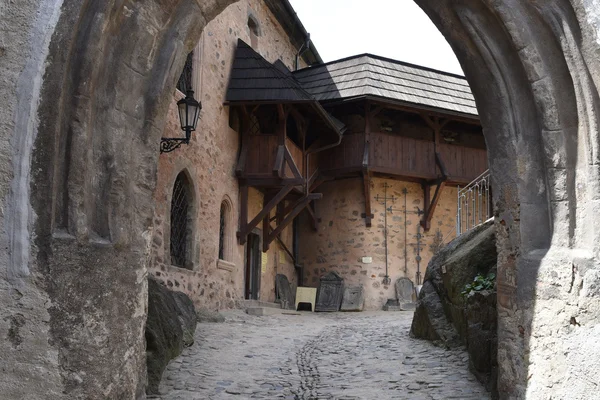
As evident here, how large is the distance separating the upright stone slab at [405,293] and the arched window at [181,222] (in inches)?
271

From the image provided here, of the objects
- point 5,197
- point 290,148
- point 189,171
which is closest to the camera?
point 5,197

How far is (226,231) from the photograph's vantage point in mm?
13211

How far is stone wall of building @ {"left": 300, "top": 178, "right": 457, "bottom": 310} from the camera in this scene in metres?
17.0

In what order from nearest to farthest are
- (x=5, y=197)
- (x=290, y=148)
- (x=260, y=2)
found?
(x=5, y=197) → (x=290, y=148) → (x=260, y=2)

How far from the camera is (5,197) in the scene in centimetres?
338

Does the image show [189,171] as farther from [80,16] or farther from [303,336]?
[80,16]

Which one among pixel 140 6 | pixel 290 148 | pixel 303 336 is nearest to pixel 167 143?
pixel 303 336

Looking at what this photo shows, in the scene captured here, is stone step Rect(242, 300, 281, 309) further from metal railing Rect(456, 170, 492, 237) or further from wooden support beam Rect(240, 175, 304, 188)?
metal railing Rect(456, 170, 492, 237)

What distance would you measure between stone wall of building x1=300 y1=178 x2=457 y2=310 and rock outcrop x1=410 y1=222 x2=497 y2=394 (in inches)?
326

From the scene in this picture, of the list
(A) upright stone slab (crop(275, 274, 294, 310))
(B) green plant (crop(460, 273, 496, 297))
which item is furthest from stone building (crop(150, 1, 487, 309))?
(B) green plant (crop(460, 273, 496, 297))

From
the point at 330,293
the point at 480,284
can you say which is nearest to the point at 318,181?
the point at 330,293

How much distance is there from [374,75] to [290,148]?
13.0 ft

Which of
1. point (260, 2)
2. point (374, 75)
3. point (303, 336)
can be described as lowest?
point (303, 336)

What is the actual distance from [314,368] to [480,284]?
2006 millimetres
